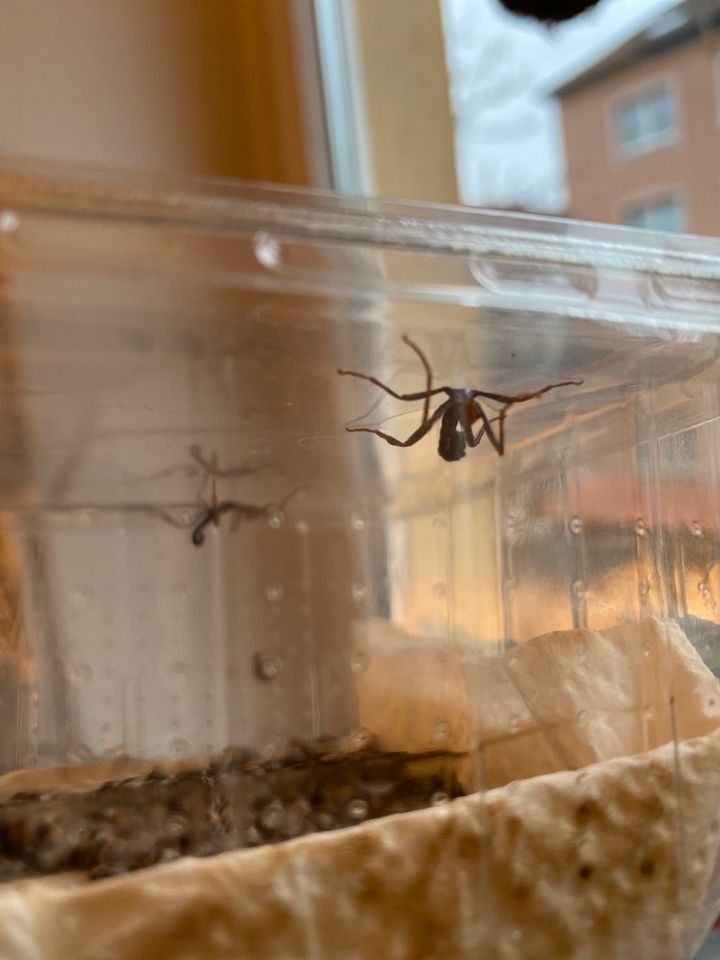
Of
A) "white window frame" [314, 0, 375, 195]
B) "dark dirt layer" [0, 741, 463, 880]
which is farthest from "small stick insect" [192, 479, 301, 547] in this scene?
"white window frame" [314, 0, 375, 195]

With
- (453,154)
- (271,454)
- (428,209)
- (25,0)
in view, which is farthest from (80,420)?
(453,154)

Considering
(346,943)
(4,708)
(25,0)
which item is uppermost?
(25,0)

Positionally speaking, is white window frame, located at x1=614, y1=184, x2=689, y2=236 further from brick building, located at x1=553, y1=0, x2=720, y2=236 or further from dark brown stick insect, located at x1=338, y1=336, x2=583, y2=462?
dark brown stick insect, located at x1=338, y1=336, x2=583, y2=462

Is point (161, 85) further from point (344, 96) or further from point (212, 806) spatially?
point (212, 806)

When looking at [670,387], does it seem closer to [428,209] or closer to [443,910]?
[428,209]

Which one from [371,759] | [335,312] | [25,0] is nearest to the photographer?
[335,312]

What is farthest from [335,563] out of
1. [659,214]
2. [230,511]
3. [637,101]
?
[637,101]

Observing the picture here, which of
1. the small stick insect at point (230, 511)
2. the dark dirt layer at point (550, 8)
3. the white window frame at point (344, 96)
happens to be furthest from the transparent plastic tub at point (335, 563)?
the white window frame at point (344, 96)

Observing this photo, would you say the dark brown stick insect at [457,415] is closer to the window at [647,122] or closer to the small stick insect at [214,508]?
the small stick insect at [214,508]
